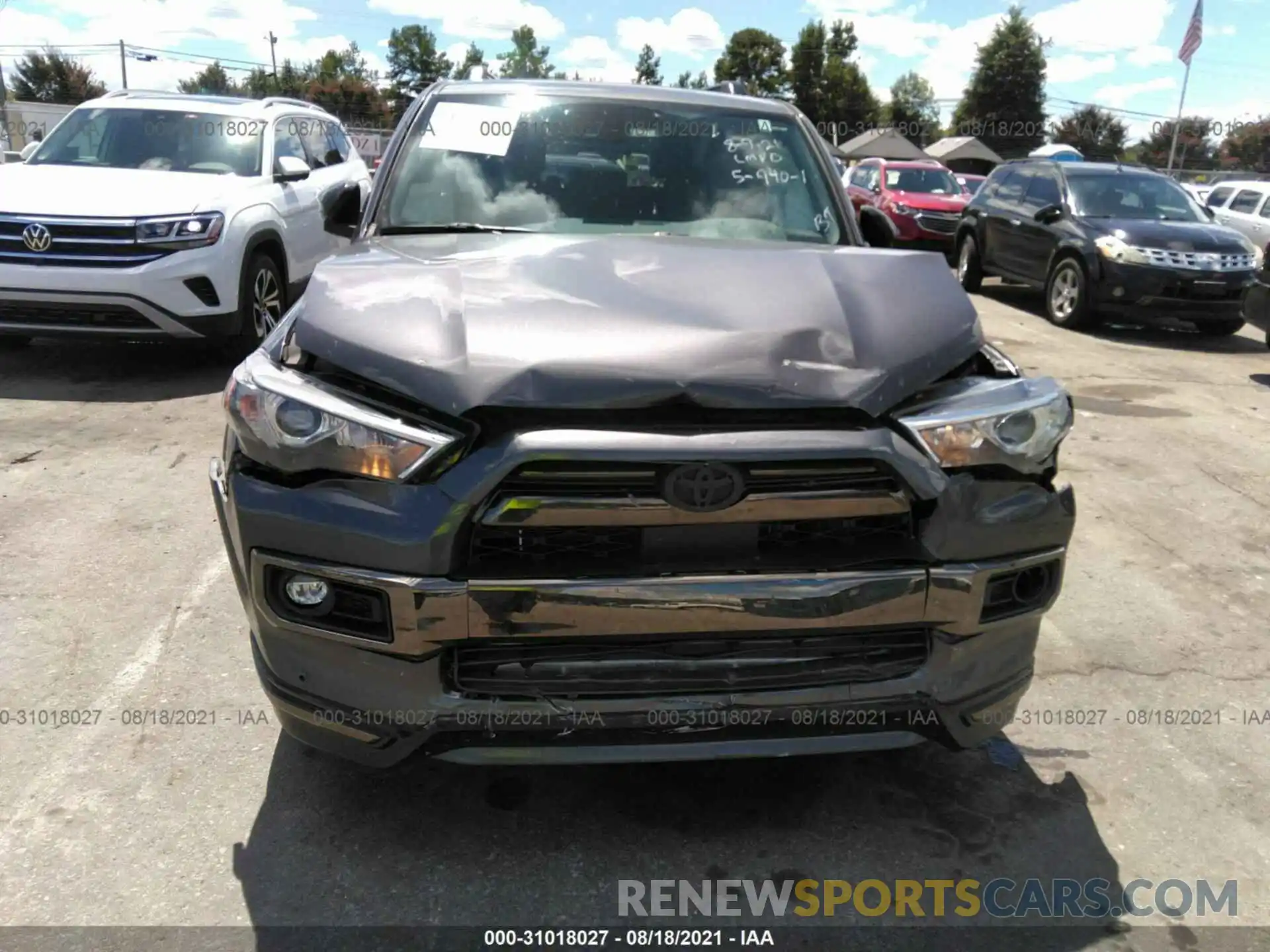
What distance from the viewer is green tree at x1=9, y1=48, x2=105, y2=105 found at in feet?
239

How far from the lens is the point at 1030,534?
7.69 ft

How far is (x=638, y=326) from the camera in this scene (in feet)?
7.76

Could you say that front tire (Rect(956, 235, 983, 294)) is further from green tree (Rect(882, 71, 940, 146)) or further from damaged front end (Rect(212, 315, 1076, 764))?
green tree (Rect(882, 71, 940, 146))

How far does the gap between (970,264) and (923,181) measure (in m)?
4.98

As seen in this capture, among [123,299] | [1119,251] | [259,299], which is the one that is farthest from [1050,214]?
[123,299]

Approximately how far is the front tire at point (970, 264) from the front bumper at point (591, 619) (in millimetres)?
11702

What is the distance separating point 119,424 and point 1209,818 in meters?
5.80

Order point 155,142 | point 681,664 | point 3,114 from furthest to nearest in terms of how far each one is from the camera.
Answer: point 3,114
point 155,142
point 681,664

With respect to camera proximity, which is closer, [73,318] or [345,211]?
[345,211]

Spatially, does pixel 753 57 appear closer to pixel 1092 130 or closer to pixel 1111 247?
pixel 1092 130

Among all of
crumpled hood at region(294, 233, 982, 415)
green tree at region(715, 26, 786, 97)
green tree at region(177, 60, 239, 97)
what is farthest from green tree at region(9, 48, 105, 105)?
crumpled hood at region(294, 233, 982, 415)

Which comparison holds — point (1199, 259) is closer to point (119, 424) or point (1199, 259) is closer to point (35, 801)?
point (119, 424)

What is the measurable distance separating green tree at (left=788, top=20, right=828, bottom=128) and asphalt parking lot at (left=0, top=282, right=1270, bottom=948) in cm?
7884

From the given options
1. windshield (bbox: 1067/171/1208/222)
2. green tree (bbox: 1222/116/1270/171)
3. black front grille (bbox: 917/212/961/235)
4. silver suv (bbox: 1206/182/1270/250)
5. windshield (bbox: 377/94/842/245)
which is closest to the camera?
windshield (bbox: 377/94/842/245)
